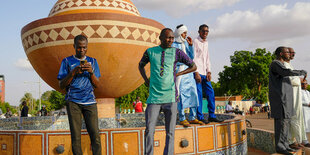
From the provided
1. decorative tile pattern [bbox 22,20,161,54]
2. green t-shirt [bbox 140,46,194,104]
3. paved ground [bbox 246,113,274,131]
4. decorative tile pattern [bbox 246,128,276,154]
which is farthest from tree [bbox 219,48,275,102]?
green t-shirt [bbox 140,46,194,104]

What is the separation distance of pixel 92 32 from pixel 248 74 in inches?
1433

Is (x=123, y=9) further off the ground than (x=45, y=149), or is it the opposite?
(x=123, y=9)

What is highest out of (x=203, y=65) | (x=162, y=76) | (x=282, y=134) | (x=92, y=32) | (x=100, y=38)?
(x=92, y=32)

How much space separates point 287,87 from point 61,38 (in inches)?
166

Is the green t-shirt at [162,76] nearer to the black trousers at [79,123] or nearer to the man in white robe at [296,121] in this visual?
the black trousers at [79,123]

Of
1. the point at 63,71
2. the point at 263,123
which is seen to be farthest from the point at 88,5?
the point at 263,123

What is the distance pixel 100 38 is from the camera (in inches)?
213

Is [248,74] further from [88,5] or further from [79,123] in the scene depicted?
[79,123]

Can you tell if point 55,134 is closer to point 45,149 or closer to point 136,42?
point 45,149

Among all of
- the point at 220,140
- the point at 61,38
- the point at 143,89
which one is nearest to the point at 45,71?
the point at 61,38

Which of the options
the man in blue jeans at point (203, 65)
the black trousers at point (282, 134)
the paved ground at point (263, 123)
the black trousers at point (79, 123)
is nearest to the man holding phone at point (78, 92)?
the black trousers at point (79, 123)

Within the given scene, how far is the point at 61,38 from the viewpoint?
5496 mm

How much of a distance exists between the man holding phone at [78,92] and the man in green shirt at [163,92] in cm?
59

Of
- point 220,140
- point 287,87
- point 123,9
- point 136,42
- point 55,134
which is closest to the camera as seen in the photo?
point 55,134
